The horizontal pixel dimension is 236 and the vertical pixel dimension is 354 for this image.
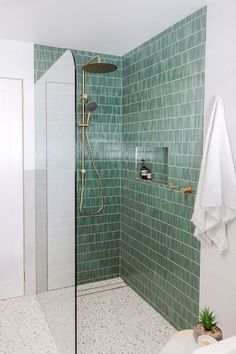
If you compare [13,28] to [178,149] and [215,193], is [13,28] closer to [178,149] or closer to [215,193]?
[178,149]

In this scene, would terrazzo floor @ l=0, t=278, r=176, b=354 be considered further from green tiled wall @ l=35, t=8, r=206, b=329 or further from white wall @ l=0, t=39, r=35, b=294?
white wall @ l=0, t=39, r=35, b=294

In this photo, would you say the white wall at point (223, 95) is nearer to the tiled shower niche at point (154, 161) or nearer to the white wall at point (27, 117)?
the tiled shower niche at point (154, 161)

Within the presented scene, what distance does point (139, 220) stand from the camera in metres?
3.12

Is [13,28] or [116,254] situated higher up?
[13,28]

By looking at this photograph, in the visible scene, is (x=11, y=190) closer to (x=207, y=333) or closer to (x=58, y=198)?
(x=58, y=198)

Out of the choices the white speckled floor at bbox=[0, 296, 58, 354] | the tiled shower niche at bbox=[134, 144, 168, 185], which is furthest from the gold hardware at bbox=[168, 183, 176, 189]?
the white speckled floor at bbox=[0, 296, 58, 354]

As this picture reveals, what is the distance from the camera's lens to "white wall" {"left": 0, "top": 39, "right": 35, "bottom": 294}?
293cm

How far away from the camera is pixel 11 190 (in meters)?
3.04

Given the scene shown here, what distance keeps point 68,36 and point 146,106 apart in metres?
0.92

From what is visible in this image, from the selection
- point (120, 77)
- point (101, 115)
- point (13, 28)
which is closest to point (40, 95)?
point (13, 28)

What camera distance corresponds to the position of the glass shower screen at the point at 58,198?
5.88 feet

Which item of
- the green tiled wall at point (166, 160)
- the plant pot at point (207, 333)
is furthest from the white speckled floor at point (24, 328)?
the plant pot at point (207, 333)

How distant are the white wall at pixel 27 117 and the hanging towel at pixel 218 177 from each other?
1743mm

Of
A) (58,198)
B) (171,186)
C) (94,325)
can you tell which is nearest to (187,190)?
(171,186)
